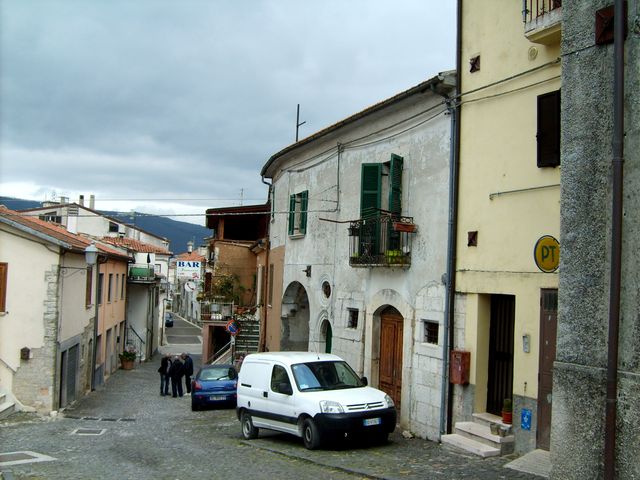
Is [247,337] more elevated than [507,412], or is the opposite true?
[507,412]

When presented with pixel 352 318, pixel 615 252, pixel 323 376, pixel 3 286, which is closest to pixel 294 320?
pixel 352 318

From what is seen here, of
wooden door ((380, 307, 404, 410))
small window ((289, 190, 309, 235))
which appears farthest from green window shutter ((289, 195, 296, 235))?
wooden door ((380, 307, 404, 410))

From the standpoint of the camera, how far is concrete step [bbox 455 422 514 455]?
1077 cm

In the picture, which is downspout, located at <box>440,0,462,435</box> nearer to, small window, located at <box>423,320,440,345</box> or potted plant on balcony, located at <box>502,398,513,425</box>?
small window, located at <box>423,320,440,345</box>

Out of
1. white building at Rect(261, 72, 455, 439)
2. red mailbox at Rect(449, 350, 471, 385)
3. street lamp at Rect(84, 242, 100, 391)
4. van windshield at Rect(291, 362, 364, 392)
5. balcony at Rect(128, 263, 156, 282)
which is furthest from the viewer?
balcony at Rect(128, 263, 156, 282)

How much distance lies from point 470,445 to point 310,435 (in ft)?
9.31

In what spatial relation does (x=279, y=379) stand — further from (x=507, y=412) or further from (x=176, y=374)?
(x=176, y=374)

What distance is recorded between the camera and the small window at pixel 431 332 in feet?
44.5

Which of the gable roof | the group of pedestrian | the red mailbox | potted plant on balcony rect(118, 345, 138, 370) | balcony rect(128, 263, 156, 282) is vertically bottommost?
potted plant on balcony rect(118, 345, 138, 370)

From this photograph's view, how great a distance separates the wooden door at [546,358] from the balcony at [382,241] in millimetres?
4187

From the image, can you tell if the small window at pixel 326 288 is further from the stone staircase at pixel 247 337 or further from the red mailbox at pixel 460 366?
the stone staircase at pixel 247 337

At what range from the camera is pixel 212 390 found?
791 inches

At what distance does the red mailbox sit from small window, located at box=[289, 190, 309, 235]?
9467 mm

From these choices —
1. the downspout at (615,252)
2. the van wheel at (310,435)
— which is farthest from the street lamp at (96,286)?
the downspout at (615,252)
